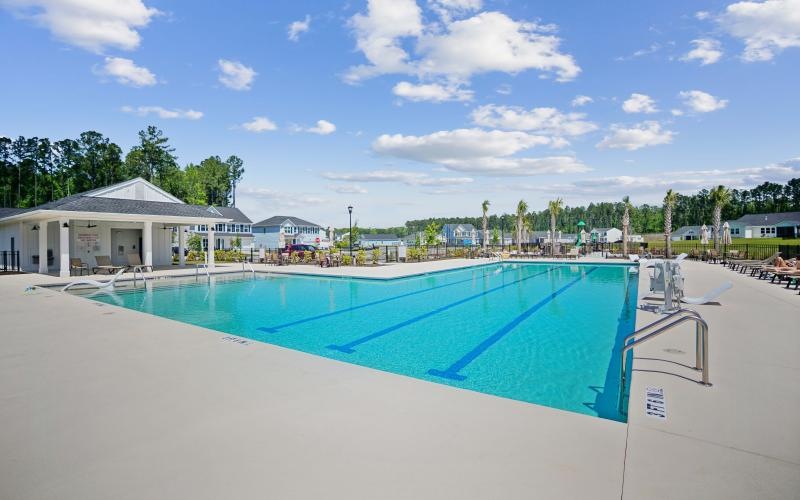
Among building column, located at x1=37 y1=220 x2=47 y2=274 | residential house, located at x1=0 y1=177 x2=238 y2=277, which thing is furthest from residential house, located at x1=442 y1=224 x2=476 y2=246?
building column, located at x1=37 y1=220 x2=47 y2=274

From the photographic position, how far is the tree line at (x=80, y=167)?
50781mm

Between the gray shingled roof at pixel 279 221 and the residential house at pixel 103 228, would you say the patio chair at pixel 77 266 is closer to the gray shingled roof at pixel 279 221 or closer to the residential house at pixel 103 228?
the residential house at pixel 103 228

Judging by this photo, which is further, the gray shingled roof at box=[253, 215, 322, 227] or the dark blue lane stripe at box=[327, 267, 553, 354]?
the gray shingled roof at box=[253, 215, 322, 227]

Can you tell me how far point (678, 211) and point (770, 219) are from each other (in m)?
29.4

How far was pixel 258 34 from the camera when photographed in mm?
17578

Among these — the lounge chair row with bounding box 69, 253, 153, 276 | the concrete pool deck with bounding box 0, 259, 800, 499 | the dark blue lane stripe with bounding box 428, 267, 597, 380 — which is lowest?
the dark blue lane stripe with bounding box 428, 267, 597, 380

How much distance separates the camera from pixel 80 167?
50812 mm

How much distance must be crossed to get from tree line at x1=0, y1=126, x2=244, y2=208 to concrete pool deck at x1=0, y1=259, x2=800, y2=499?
53464mm

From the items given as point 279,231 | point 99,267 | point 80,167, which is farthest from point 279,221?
point 99,267

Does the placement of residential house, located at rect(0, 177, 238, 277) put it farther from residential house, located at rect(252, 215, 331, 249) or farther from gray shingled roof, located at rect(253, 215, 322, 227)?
gray shingled roof, located at rect(253, 215, 322, 227)

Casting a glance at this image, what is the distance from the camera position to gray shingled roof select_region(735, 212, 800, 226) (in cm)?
5589

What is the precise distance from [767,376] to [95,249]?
26390 millimetres

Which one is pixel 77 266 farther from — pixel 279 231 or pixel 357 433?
pixel 279 231

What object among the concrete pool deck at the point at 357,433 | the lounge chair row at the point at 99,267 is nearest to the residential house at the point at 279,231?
the lounge chair row at the point at 99,267
